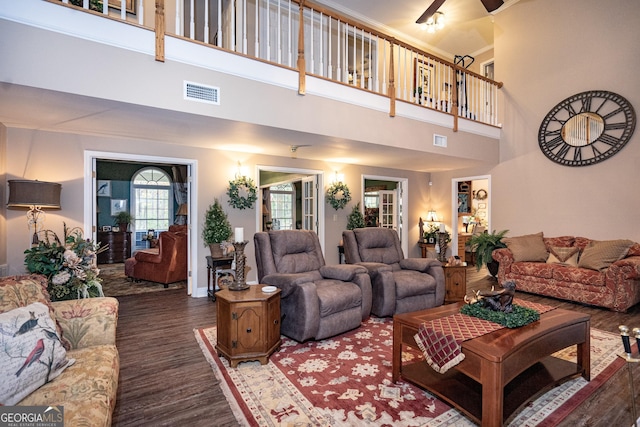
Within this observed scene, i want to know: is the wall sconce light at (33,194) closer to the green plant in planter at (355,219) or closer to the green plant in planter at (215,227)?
the green plant in planter at (215,227)

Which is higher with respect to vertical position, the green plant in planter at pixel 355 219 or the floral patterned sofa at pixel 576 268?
the green plant in planter at pixel 355 219

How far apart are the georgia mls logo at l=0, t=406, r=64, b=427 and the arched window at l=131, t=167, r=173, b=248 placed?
8.15 meters

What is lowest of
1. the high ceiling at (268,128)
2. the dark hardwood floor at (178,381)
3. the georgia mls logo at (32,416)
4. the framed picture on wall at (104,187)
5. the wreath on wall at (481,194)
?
the dark hardwood floor at (178,381)

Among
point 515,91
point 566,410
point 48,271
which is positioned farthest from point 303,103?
point 515,91

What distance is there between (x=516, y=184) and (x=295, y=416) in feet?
19.1

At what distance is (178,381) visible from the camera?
2346mm

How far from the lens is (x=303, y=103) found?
3.67 meters

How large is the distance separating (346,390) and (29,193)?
3551 millimetres

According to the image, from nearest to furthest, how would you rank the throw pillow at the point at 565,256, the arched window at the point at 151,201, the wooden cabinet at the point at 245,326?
the wooden cabinet at the point at 245,326 < the throw pillow at the point at 565,256 < the arched window at the point at 151,201

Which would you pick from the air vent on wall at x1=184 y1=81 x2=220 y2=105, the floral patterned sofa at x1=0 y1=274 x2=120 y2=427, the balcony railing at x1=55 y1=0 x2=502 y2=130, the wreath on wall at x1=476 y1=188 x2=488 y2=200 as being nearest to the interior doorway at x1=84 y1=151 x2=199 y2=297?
the balcony railing at x1=55 y1=0 x2=502 y2=130

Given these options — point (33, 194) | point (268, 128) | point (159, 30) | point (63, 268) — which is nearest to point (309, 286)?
point (268, 128)

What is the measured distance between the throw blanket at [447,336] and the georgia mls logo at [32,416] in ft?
6.06

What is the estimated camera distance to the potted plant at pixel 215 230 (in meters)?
4.69

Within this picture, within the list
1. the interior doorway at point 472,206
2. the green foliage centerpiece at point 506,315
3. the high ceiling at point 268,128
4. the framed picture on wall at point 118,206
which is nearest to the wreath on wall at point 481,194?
the interior doorway at point 472,206
